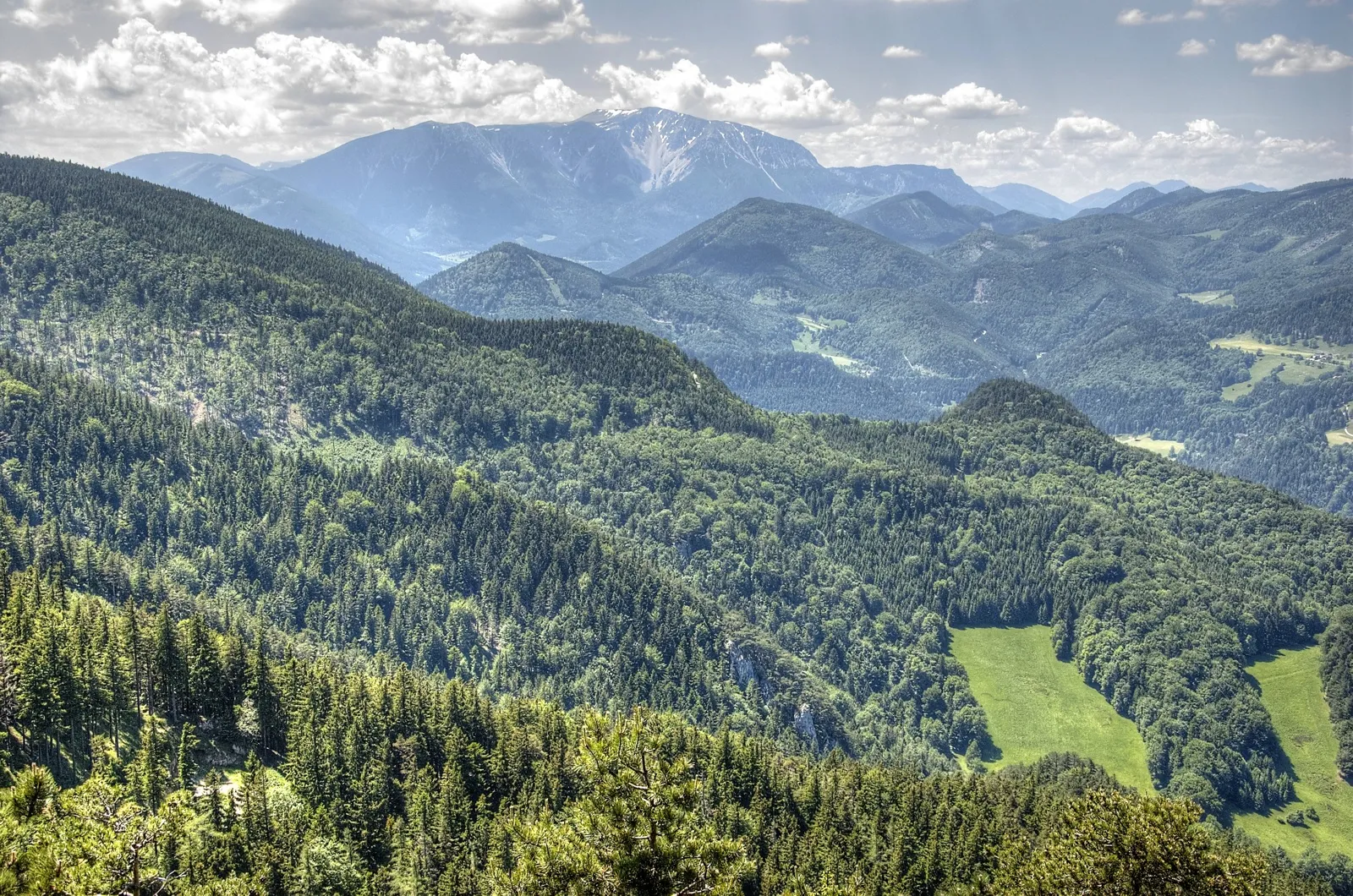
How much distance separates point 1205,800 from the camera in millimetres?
189125

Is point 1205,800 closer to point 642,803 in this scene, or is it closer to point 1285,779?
point 1285,779

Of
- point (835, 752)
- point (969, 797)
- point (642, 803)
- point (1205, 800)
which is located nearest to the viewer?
point (642, 803)

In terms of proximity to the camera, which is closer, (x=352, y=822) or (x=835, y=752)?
(x=352, y=822)

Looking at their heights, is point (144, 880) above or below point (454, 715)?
above

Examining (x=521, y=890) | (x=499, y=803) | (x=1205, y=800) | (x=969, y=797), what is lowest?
(x=1205, y=800)

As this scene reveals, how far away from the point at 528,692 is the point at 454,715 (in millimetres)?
84755

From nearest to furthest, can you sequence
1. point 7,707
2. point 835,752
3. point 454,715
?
point 7,707, point 454,715, point 835,752

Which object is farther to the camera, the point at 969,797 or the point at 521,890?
the point at 969,797

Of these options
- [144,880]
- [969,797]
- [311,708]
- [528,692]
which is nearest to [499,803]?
[311,708]

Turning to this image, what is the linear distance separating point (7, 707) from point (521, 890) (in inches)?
A: 2667

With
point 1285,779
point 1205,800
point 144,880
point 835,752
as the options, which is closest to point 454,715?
point 835,752

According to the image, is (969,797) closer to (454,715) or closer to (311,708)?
(454,715)

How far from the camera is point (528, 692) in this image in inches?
7721

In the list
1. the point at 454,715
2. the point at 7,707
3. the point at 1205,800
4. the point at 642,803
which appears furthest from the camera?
the point at 1205,800
